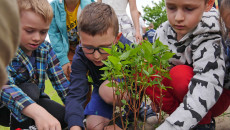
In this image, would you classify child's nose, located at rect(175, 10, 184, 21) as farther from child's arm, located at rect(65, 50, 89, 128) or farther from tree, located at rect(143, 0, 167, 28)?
tree, located at rect(143, 0, 167, 28)

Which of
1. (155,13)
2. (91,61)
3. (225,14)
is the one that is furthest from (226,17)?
(155,13)

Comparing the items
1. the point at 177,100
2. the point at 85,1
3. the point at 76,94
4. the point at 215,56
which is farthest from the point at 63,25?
the point at 215,56

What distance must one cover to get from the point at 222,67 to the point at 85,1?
→ 2173 mm

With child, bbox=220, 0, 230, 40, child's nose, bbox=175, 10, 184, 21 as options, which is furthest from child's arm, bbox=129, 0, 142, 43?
child, bbox=220, 0, 230, 40

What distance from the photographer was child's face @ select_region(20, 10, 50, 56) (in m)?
2.08

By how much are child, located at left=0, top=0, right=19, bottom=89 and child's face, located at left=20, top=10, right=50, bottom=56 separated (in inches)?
65.8

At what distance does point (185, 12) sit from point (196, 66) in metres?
0.41

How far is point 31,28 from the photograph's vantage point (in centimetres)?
211

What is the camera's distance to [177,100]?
2.10 m

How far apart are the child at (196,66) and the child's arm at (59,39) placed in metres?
1.63

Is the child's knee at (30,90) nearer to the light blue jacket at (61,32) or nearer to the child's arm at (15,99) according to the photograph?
the child's arm at (15,99)

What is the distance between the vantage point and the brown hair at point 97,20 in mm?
2072

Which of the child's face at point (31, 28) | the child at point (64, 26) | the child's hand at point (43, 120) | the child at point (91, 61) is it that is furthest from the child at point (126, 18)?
the child's hand at point (43, 120)

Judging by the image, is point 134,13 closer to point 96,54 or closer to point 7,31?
point 96,54
